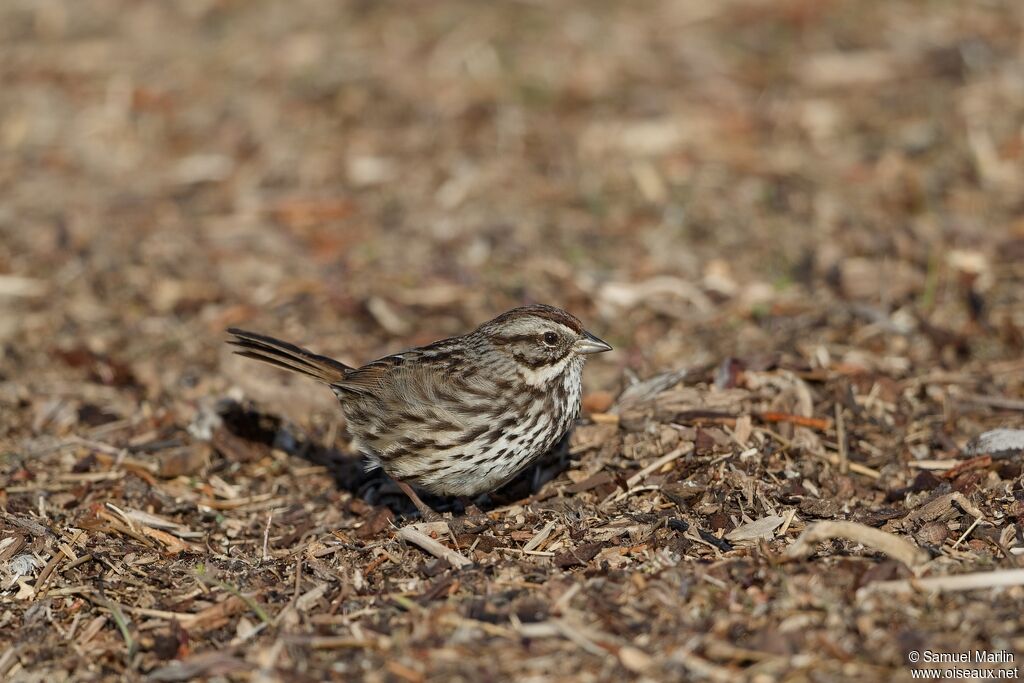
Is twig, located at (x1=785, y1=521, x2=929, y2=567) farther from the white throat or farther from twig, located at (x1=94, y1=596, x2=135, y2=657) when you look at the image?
twig, located at (x1=94, y1=596, x2=135, y2=657)

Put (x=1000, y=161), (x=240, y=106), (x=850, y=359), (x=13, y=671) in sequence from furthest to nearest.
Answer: (x=240, y=106) < (x=1000, y=161) < (x=850, y=359) < (x=13, y=671)

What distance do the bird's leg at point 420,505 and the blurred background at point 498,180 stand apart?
1.42 m

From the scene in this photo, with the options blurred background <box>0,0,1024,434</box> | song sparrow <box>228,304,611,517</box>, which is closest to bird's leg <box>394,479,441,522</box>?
song sparrow <box>228,304,611,517</box>

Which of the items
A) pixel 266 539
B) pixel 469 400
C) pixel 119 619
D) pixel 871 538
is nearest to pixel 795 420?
pixel 871 538

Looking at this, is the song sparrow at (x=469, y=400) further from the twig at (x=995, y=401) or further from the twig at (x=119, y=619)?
the twig at (x=995, y=401)

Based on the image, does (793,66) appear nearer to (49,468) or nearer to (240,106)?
(240,106)

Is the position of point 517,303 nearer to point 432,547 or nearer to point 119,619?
point 432,547

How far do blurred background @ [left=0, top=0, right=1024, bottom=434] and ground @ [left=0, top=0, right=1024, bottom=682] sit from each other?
0.04 metres

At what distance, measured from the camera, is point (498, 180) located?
33.0 ft

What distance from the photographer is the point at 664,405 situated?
6.43m

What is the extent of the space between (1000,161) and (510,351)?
587 cm

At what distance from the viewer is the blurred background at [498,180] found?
318 inches

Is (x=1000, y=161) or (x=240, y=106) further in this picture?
(x=240, y=106)

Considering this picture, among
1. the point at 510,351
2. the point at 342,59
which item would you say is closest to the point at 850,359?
the point at 510,351
